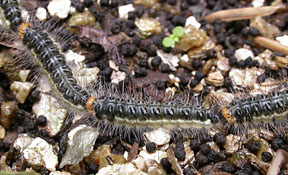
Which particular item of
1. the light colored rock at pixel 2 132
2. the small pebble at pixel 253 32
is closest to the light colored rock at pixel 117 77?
the light colored rock at pixel 2 132

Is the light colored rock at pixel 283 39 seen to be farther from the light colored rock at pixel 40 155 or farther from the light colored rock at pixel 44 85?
the light colored rock at pixel 40 155

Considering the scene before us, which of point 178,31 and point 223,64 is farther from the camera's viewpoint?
point 178,31

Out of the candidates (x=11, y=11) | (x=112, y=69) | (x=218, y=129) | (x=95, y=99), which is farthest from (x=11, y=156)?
(x=218, y=129)

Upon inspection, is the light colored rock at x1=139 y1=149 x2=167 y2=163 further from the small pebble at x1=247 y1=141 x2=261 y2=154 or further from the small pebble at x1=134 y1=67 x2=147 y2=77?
the small pebble at x1=134 y1=67 x2=147 y2=77

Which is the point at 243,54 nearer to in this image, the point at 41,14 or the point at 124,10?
the point at 124,10

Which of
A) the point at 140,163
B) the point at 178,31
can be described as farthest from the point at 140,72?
the point at 140,163

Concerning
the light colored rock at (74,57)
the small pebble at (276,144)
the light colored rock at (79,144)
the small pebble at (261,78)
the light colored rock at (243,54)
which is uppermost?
the light colored rock at (74,57)

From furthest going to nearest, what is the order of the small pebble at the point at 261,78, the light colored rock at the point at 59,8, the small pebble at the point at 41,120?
1. the light colored rock at the point at 59,8
2. the small pebble at the point at 261,78
3. the small pebble at the point at 41,120
